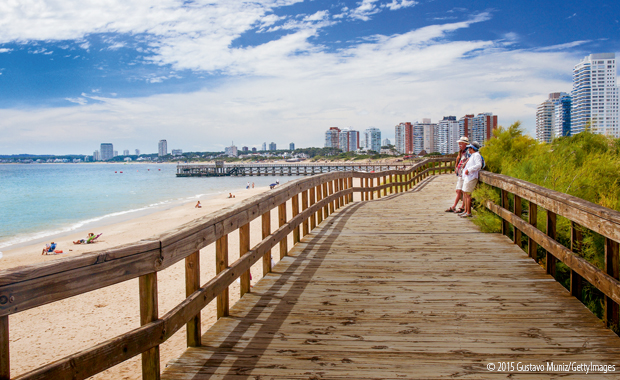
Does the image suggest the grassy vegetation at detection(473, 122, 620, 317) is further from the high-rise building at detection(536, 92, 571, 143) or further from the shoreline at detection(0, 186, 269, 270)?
the high-rise building at detection(536, 92, 571, 143)

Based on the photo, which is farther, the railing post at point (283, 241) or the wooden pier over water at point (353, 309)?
the railing post at point (283, 241)

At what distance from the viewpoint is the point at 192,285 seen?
2936mm

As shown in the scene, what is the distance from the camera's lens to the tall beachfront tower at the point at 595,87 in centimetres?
3081

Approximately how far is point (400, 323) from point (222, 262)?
4.90 ft

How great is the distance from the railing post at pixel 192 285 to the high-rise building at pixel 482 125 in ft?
358

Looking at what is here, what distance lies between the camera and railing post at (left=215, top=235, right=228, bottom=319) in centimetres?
340

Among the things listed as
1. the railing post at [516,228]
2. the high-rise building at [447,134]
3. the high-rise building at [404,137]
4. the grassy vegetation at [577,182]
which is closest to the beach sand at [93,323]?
the railing post at [516,228]

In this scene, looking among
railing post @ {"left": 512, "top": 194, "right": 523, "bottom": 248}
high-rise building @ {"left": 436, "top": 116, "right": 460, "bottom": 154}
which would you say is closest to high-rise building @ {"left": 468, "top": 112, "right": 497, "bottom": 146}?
high-rise building @ {"left": 436, "top": 116, "right": 460, "bottom": 154}

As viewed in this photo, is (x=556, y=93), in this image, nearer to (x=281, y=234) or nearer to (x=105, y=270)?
(x=281, y=234)

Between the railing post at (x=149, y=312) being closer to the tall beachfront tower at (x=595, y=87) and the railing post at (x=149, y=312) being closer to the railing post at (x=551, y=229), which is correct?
the railing post at (x=551, y=229)

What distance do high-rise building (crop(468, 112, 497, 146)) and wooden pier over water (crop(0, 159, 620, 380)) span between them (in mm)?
106935

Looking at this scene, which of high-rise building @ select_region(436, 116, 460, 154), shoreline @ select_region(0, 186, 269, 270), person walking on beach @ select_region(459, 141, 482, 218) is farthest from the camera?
high-rise building @ select_region(436, 116, 460, 154)

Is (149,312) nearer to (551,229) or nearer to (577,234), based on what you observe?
(577,234)

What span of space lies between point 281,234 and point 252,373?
2.67m
